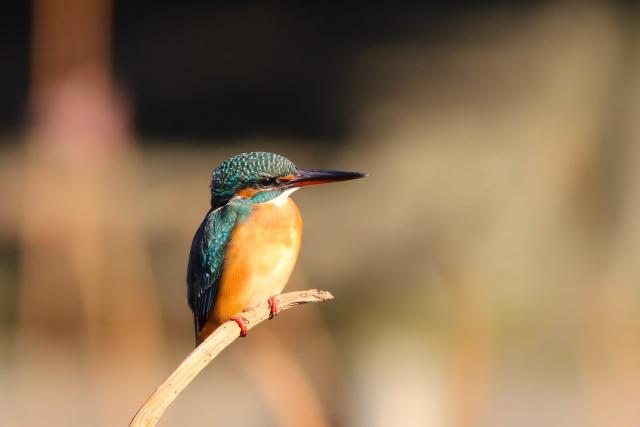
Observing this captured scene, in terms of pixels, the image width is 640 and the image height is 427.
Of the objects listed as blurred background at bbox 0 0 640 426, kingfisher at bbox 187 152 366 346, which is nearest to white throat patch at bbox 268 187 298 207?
kingfisher at bbox 187 152 366 346

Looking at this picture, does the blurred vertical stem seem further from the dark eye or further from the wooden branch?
the wooden branch

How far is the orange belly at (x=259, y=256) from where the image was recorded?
1865mm

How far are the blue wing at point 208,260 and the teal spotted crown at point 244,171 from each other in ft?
0.12

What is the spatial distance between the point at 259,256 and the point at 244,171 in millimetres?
160

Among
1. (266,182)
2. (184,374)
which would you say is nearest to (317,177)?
(266,182)

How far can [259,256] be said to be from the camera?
1.87 metres

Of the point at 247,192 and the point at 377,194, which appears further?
the point at 377,194

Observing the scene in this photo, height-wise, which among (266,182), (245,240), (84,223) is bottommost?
(84,223)

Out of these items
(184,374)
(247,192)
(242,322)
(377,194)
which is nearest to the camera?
(184,374)

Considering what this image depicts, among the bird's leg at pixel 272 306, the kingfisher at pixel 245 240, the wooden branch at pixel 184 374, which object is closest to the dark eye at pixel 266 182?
the kingfisher at pixel 245 240

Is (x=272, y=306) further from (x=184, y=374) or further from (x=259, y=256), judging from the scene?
(x=184, y=374)

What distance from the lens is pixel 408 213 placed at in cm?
308

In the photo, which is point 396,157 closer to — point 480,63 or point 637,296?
point 480,63

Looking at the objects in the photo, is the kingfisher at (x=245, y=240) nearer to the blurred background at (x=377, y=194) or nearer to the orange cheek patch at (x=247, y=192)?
the orange cheek patch at (x=247, y=192)
